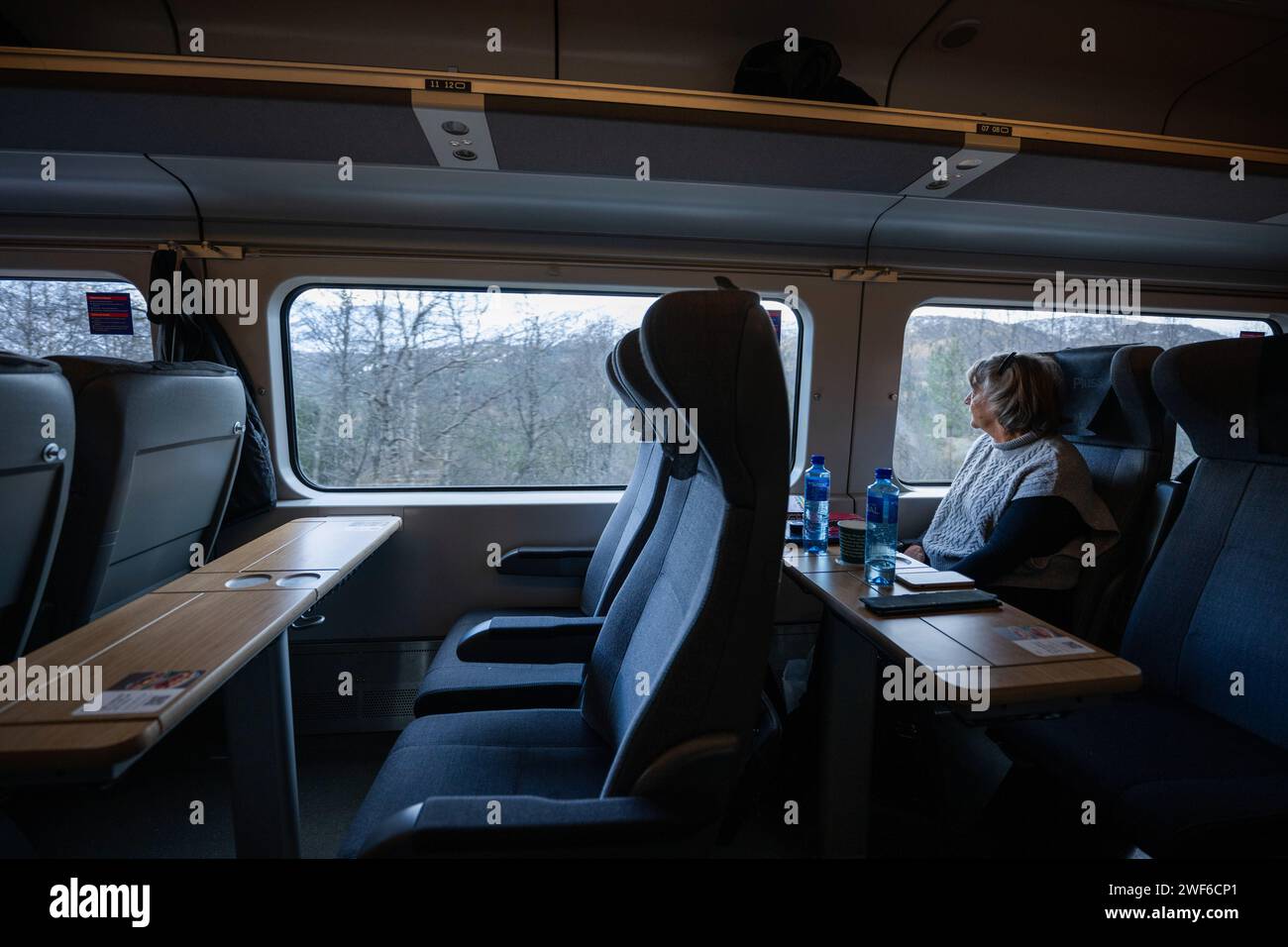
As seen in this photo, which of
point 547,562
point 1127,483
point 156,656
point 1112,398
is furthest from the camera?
point 547,562

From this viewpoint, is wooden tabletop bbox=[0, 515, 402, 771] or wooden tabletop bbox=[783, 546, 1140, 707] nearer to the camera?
wooden tabletop bbox=[0, 515, 402, 771]

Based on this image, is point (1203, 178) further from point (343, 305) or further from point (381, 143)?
point (343, 305)

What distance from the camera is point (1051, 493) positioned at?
82.0 inches

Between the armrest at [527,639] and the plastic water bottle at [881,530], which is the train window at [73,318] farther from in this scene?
the plastic water bottle at [881,530]

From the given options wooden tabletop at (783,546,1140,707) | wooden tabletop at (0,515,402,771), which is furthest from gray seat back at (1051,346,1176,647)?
wooden tabletop at (0,515,402,771)

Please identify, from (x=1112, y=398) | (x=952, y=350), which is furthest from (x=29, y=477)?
(x=952, y=350)

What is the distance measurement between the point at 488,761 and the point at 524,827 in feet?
1.86

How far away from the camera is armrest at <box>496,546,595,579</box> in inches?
107

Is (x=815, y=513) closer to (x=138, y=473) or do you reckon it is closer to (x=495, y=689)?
(x=495, y=689)

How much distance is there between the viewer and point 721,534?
101 cm

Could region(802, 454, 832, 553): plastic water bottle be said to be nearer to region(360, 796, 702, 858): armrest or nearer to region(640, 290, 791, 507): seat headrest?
region(640, 290, 791, 507): seat headrest

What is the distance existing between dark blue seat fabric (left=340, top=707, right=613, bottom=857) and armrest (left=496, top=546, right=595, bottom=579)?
3.54 feet

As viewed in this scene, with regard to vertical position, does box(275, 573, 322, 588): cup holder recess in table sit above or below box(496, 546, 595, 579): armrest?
above
